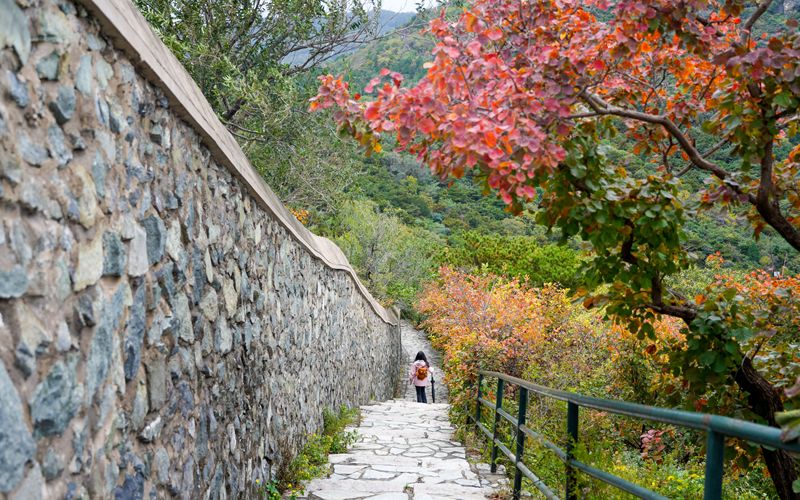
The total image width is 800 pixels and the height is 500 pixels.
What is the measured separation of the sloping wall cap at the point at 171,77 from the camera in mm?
2156

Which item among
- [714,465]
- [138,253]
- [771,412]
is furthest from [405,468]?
[714,465]

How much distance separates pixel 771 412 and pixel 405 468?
11.2ft

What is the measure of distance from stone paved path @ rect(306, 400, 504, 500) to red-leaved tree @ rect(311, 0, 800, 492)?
230 centimetres

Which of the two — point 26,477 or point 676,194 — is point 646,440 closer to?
point 676,194

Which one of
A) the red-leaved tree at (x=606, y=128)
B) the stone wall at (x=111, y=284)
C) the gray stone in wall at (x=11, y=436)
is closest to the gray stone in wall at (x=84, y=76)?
the stone wall at (x=111, y=284)

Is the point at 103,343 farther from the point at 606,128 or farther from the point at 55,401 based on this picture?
the point at 606,128

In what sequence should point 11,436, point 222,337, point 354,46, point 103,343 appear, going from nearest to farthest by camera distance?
point 11,436
point 103,343
point 222,337
point 354,46

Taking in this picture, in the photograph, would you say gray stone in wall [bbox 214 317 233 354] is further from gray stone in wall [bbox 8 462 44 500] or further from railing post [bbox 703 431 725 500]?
railing post [bbox 703 431 725 500]

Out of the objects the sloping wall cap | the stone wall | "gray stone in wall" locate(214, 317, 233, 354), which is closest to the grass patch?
the stone wall

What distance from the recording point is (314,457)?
5.95m

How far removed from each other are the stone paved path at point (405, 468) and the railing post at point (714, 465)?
3510 mm

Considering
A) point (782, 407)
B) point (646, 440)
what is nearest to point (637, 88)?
point (782, 407)

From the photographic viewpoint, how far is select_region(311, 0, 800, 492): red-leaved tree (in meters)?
3.13

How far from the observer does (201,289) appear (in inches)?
125
